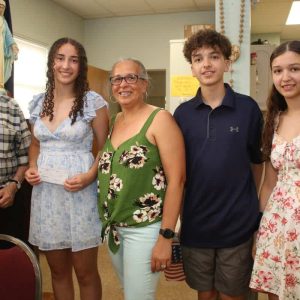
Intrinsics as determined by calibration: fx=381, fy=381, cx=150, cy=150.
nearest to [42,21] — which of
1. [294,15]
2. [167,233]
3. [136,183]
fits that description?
[294,15]

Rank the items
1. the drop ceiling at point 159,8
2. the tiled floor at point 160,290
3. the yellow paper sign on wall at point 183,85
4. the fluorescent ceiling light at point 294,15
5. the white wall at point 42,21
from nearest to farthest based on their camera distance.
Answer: the tiled floor at point 160,290 < the yellow paper sign on wall at point 183,85 < the white wall at point 42,21 < the fluorescent ceiling light at point 294,15 < the drop ceiling at point 159,8

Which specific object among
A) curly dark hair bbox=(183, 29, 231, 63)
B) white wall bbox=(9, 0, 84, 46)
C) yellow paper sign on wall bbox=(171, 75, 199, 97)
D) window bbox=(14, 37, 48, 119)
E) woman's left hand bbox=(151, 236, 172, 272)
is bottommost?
woman's left hand bbox=(151, 236, 172, 272)

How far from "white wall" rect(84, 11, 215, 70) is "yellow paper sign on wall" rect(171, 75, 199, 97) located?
239 cm

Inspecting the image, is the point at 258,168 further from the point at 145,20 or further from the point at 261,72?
the point at 145,20

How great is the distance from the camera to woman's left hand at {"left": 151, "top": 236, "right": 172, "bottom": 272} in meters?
1.35

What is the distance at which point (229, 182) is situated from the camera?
1465 millimetres

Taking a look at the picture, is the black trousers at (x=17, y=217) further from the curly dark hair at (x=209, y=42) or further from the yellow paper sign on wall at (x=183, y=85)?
the yellow paper sign on wall at (x=183, y=85)

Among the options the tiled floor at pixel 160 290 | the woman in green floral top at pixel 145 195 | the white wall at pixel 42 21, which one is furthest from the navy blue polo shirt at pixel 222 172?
the white wall at pixel 42 21

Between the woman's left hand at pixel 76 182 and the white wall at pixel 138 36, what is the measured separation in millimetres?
4595

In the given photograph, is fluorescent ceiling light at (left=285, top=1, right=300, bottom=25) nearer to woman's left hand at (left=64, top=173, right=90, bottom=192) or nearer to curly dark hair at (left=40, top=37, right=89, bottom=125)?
curly dark hair at (left=40, top=37, right=89, bottom=125)

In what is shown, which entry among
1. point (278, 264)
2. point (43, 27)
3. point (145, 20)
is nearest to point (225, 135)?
point (278, 264)

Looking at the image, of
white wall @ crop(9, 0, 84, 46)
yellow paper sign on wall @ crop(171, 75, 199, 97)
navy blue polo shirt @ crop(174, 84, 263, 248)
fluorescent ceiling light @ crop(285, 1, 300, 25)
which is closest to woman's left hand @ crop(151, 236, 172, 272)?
navy blue polo shirt @ crop(174, 84, 263, 248)

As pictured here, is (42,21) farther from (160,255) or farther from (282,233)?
(282,233)

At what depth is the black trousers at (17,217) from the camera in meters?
2.01
